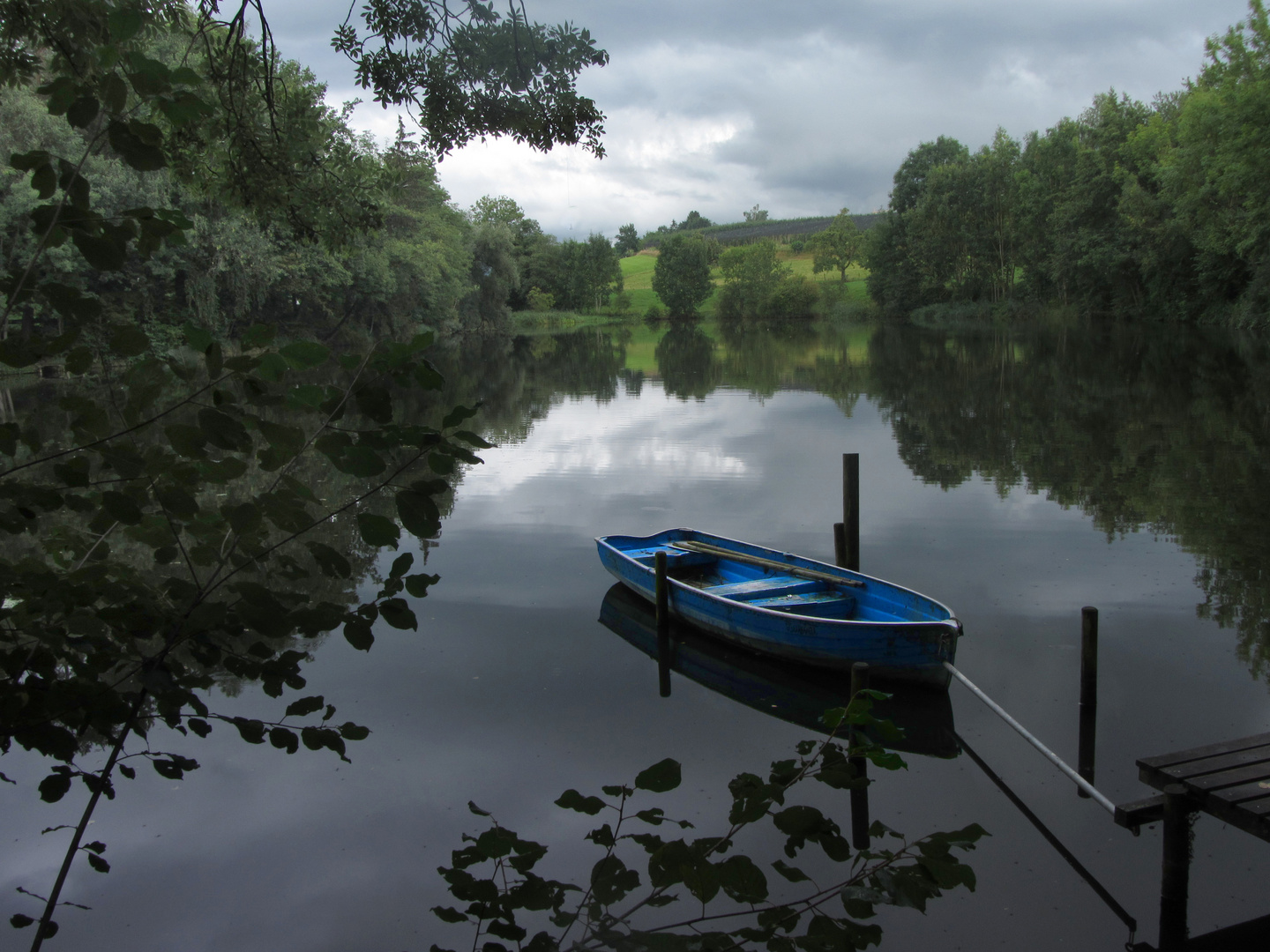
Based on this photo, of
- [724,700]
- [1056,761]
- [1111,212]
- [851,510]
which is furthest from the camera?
[1111,212]

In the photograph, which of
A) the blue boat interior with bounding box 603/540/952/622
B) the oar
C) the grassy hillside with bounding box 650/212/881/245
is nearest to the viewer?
the blue boat interior with bounding box 603/540/952/622

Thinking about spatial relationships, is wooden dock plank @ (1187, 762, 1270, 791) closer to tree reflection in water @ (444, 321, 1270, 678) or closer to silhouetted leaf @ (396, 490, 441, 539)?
tree reflection in water @ (444, 321, 1270, 678)

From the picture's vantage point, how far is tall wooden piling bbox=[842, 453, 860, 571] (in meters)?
10.2

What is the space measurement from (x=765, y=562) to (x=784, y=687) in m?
2.04

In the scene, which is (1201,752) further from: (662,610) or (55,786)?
(55,786)

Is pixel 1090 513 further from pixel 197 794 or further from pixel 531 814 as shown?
pixel 197 794

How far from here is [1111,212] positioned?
51188 millimetres

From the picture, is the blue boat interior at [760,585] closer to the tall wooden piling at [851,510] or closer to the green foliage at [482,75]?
the tall wooden piling at [851,510]

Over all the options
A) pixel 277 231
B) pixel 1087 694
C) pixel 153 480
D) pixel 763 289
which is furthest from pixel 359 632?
pixel 763 289

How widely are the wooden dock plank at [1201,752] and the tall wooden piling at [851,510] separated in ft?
15.9

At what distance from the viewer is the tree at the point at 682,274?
93812mm

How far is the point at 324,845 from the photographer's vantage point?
6176 millimetres

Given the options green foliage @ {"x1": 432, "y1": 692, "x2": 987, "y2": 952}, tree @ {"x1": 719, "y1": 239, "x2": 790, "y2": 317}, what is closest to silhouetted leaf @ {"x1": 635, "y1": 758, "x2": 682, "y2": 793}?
green foliage @ {"x1": 432, "y1": 692, "x2": 987, "y2": 952}

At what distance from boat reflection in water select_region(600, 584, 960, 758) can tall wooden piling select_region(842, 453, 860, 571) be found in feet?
6.27
